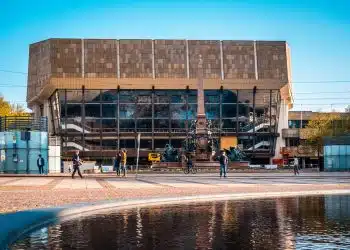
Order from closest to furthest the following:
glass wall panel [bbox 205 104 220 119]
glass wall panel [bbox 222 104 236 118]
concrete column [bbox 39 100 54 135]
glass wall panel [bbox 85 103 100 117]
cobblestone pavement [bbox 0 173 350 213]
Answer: cobblestone pavement [bbox 0 173 350 213] < glass wall panel [bbox 85 103 100 117] < glass wall panel [bbox 205 104 220 119] < glass wall panel [bbox 222 104 236 118] < concrete column [bbox 39 100 54 135]

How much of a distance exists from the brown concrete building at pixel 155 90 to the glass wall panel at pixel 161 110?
8 centimetres

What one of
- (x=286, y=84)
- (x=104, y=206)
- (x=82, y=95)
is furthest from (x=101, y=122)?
(x=104, y=206)

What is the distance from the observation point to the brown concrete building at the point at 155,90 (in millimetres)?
93000

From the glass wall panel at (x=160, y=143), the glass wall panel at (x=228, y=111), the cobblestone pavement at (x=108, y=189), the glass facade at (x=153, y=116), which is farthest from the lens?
the glass wall panel at (x=228, y=111)

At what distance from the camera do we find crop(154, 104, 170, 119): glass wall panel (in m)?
95.5

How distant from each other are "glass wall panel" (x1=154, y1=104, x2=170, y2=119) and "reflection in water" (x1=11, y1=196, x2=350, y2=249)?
7984 centimetres

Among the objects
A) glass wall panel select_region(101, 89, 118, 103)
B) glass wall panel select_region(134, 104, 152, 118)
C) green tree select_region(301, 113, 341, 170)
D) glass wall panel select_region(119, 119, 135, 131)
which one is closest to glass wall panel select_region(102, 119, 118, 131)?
glass wall panel select_region(119, 119, 135, 131)

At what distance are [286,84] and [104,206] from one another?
8351 centimetres

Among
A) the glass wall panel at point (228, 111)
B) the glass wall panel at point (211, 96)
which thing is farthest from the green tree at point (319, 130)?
the glass wall panel at point (211, 96)

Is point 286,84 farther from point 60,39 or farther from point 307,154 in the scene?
point 60,39

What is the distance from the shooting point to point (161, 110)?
95.7 metres

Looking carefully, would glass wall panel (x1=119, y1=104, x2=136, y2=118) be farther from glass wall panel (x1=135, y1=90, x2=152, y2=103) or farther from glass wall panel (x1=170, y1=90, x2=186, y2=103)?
glass wall panel (x1=170, y1=90, x2=186, y2=103)

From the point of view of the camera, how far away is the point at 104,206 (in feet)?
49.4

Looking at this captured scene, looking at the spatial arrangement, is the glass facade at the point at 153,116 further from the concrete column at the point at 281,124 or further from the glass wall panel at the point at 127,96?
the concrete column at the point at 281,124
